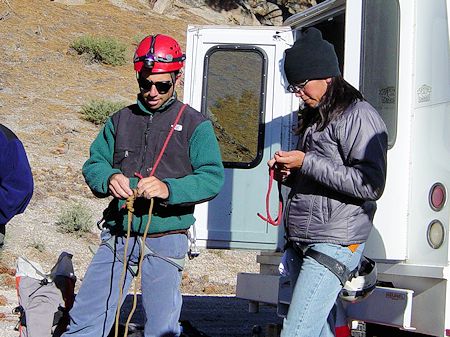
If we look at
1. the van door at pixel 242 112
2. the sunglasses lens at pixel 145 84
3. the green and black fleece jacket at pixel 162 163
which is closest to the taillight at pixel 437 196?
the green and black fleece jacket at pixel 162 163

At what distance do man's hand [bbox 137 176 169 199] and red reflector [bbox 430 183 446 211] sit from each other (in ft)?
5.61

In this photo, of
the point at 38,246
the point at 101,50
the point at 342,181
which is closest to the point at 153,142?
the point at 342,181

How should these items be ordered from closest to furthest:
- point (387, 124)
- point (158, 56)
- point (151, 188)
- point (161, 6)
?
point (151, 188)
point (158, 56)
point (387, 124)
point (161, 6)

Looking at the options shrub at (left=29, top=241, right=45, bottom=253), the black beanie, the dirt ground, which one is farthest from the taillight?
shrub at (left=29, top=241, right=45, bottom=253)

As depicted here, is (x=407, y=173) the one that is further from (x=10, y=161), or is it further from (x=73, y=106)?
(x=73, y=106)

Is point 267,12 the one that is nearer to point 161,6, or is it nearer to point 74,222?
point 161,6

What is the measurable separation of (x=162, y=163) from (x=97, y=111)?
1642cm

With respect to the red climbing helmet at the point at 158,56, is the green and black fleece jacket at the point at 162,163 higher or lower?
lower

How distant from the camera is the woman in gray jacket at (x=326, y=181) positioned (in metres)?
4.48

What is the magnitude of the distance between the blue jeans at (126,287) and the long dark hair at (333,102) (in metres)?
0.90

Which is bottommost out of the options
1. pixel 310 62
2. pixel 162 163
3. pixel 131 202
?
pixel 131 202

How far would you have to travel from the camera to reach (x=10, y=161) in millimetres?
5301

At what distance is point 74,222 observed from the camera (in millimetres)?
14633

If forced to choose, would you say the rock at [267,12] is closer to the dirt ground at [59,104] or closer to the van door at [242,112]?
the dirt ground at [59,104]
